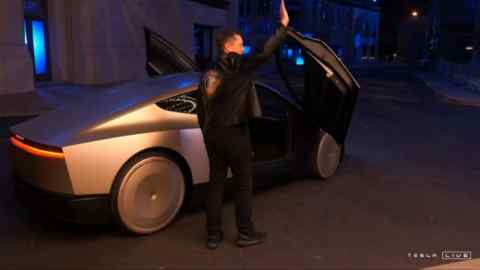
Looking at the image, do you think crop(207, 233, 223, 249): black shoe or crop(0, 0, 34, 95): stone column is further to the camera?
crop(0, 0, 34, 95): stone column

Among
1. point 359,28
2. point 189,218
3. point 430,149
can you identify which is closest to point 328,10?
point 359,28

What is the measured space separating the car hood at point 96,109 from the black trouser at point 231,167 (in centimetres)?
88

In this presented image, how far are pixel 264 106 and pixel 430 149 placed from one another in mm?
4073

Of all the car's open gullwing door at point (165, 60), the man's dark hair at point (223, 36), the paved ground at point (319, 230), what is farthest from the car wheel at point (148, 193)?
the car's open gullwing door at point (165, 60)

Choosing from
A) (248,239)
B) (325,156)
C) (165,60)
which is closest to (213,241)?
(248,239)

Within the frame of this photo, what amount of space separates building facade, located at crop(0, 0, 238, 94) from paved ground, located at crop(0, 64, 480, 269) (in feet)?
32.8

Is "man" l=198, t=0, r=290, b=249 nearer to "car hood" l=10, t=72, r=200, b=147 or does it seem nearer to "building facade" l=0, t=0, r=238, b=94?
"car hood" l=10, t=72, r=200, b=147

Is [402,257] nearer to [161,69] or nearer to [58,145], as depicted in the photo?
[58,145]

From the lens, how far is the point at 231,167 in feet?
13.7

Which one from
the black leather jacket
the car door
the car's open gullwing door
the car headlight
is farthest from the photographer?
the car's open gullwing door

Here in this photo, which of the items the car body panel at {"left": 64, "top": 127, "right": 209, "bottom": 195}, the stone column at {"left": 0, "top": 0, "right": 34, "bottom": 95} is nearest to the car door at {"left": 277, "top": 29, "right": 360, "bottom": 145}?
the car body panel at {"left": 64, "top": 127, "right": 209, "bottom": 195}

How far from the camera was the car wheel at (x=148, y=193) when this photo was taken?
170 inches

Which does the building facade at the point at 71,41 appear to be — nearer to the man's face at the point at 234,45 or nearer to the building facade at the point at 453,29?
the man's face at the point at 234,45

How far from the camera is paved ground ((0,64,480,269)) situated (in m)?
4.05
